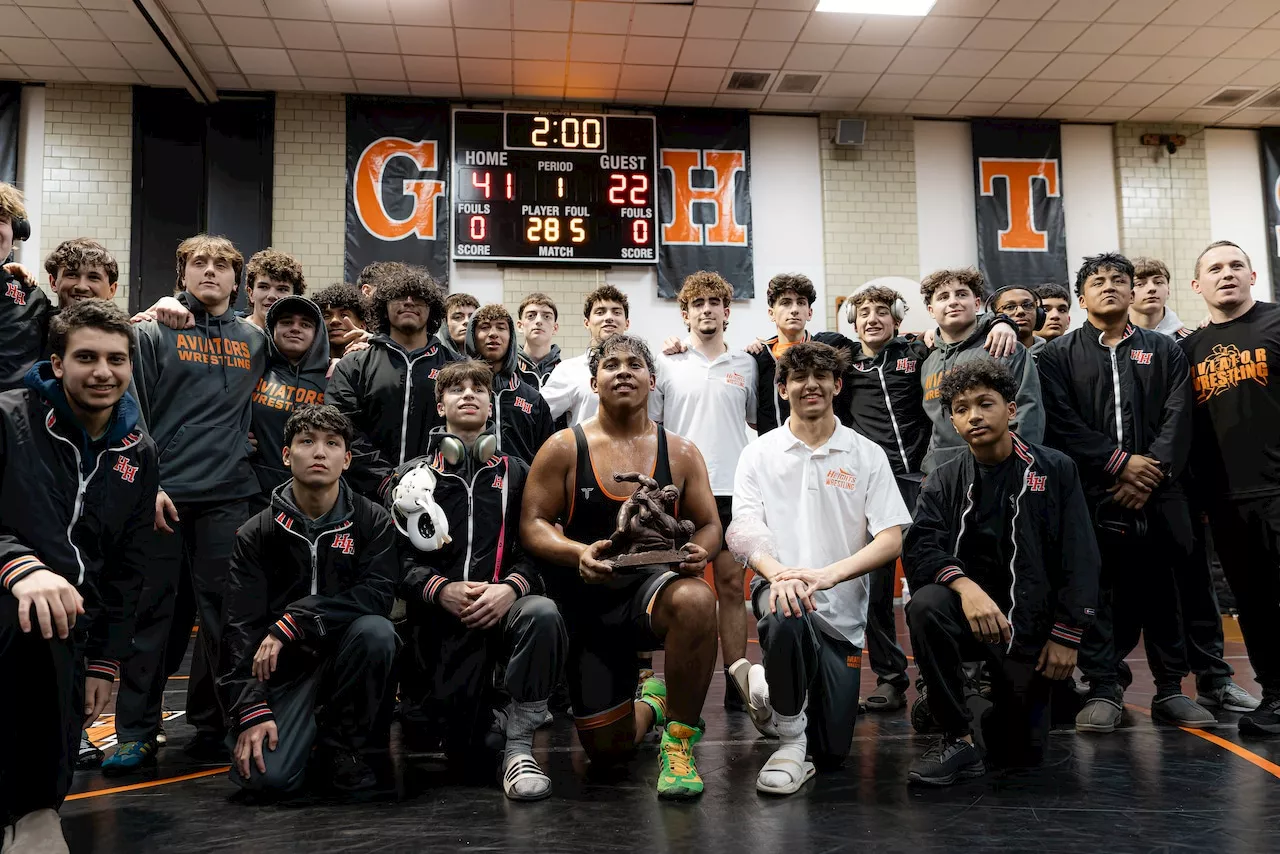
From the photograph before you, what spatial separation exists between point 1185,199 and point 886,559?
8.61m

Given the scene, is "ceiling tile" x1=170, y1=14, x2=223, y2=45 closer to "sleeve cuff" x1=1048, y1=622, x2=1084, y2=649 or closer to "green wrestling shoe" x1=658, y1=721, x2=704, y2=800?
"green wrestling shoe" x1=658, y1=721, x2=704, y2=800

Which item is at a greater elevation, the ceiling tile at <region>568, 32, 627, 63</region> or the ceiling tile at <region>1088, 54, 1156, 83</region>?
the ceiling tile at <region>568, 32, 627, 63</region>

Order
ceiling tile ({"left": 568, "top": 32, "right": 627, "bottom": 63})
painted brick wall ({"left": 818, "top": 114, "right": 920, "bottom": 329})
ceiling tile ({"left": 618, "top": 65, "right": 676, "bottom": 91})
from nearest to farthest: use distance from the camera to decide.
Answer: ceiling tile ({"left": 568, "top": 32, "right": 627, "bottom": 63}) < ceiling tile ({"left": 618, "top": 65, "right": 676, "bottom": 91}) < painted brick wall ({"left": 818, "top": 114, "right": 920, "bottom": 329})

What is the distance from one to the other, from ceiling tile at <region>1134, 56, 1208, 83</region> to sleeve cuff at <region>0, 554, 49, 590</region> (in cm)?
957

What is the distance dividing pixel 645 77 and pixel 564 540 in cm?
645

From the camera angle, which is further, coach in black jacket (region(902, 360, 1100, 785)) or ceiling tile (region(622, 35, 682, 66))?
ceiling tile (region(622, 35, 682, 66))

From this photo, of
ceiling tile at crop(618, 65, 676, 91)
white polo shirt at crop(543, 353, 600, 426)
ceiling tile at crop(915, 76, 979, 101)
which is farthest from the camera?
ceiling tile at crop(915, 76, 979, 101)

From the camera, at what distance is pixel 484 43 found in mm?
7586

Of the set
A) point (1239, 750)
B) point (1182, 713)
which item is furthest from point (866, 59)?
point (1239, 750)

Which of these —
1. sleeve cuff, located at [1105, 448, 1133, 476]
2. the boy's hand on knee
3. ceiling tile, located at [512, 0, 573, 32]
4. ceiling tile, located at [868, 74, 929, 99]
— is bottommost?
the boy's hand on knee

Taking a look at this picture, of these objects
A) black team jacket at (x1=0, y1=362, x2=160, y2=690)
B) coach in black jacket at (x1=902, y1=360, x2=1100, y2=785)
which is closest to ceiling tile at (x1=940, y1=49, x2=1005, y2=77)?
coach in black jacket at (x1=902, y1=360, x2=1100, y2=785)

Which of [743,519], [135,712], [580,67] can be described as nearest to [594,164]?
[580,67]

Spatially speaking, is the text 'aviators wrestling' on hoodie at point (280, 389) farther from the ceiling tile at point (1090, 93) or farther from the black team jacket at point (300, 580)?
the ceiling tile at point (1090, 93)

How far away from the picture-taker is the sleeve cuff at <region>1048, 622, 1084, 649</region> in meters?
2.94
